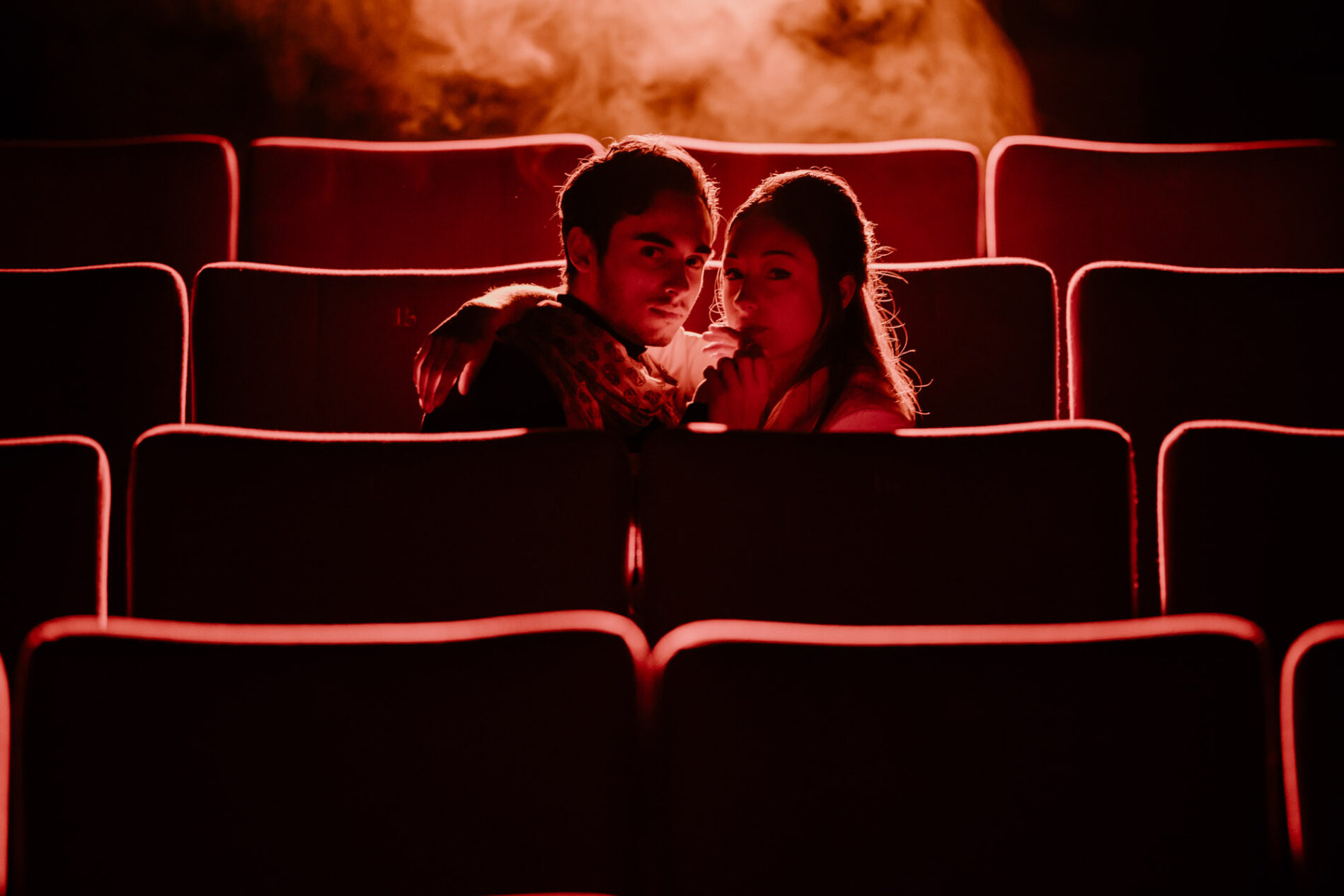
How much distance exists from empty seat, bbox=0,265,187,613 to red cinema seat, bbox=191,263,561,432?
0.03 meters

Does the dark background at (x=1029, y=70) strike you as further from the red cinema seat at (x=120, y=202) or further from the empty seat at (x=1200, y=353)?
the empty seat at (x=1200, y=353)

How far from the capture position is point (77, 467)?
25cm

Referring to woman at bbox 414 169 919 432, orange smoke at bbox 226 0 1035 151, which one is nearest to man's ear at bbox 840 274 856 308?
woman at bbox 414 169 919 432

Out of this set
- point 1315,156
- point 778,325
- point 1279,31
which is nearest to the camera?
point 778,325

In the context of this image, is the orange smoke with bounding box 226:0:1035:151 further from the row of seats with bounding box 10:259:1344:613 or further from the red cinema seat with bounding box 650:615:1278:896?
the red cinema seat with bounding box 650:615:1278:896

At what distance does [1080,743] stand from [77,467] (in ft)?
0.79

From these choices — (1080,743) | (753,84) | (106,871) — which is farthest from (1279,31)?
(106,871)

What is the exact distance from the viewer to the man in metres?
0.34

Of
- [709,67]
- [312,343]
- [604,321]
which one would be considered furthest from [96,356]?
[709,67]

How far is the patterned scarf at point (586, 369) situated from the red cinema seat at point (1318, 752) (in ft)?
0.71

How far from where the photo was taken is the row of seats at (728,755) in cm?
19

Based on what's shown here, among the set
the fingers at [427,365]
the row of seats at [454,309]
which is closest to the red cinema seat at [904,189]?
the row of seats at [454,309]

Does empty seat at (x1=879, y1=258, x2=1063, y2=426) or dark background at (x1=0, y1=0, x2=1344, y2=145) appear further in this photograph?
dark background at (x1=0, y1=0, x2=1344, y2=145)

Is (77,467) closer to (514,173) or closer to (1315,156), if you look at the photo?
(514,173)
